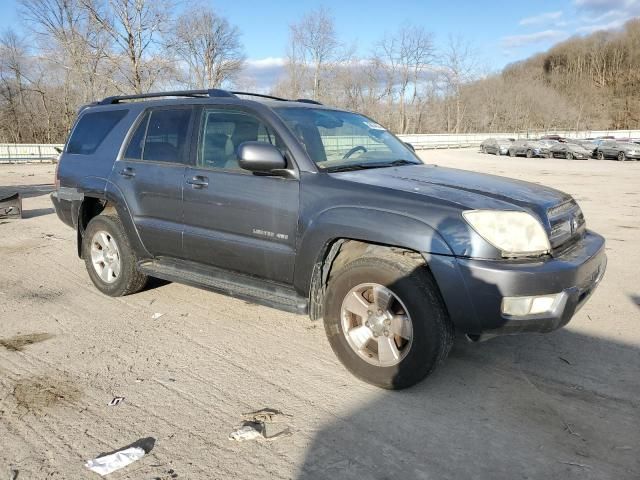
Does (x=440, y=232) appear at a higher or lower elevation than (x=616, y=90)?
lower

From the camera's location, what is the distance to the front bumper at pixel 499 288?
286 cm

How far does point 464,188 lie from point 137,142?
9.83 ft

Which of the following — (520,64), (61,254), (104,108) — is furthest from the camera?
(520,64)

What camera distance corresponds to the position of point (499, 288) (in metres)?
2.85

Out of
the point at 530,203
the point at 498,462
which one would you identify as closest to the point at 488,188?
the point at 530,203

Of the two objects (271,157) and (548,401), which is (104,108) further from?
(548,401)

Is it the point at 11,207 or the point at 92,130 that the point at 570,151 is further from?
the point at 92,130

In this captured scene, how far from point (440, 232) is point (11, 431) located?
263 centimetres

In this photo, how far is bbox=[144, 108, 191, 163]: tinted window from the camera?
4.32 m

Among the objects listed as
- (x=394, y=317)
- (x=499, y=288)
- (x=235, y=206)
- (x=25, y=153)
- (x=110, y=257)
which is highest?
(x=25, y=153)

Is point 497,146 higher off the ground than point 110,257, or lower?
higher

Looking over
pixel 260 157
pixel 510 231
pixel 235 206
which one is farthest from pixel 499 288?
pixel 235 206

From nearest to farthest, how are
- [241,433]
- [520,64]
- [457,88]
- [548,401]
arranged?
[241,433] < [548,401] < [457,88] < [520,64]

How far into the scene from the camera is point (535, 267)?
292 centimetres
